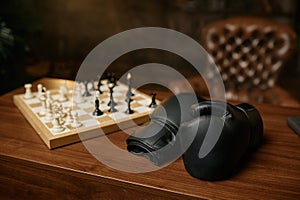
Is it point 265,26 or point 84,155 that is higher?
point 265,26

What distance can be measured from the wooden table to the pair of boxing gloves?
0.11ft

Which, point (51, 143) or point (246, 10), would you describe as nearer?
point (51, 143)

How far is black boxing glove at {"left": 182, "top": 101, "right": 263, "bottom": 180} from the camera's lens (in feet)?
2.24

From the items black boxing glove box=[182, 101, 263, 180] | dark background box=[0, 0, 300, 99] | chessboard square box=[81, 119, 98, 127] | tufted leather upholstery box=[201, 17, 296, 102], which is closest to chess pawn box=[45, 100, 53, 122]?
chessboard square box=[81, 119, 98, 127]

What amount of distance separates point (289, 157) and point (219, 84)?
3.12 ft

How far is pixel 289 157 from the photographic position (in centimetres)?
84

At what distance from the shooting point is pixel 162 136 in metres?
0.80

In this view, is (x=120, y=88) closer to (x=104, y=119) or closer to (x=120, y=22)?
(x=104, y=119)

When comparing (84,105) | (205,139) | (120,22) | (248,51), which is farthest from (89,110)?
(120,22)

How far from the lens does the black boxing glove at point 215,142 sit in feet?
2.24

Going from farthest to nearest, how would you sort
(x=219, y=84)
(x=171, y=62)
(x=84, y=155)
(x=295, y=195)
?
(x=171, y=62) → (x=219, y=84) → (x=84, y=155) → (x=295, y=195)

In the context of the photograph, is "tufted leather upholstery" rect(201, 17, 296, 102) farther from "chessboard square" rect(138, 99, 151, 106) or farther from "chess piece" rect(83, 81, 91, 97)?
"chess piece" rect(83, 81, 91, 97)

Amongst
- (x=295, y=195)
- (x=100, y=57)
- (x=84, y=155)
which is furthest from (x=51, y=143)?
(x=100, y=57)

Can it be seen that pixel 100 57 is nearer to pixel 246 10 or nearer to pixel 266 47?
pixel 246 10
